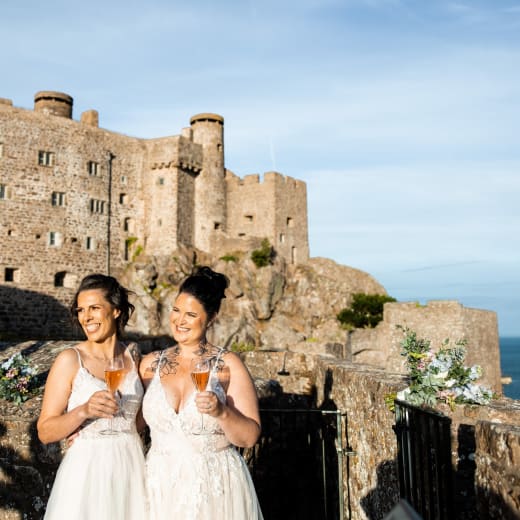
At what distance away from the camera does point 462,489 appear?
3.57 metres

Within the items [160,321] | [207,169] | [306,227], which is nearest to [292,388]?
[160,321]

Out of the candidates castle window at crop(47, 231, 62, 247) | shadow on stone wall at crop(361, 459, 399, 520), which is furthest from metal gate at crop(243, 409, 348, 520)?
castle window at crop(47, 231, 62, 247)

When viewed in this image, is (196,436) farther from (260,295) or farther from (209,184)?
(209,184)

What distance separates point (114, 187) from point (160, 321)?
10.1 meters

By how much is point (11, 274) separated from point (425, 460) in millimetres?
33489

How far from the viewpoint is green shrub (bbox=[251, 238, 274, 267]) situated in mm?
40344

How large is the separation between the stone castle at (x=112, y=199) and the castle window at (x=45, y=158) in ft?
0.19

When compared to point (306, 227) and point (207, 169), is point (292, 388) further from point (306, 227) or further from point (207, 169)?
point (306, 227)

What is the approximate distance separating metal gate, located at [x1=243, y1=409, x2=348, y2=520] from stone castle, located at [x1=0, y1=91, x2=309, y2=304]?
2967cm

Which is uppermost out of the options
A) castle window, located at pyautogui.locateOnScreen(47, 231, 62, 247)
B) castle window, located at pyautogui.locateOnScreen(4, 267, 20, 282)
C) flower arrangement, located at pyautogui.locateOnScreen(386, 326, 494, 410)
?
castle window, located at pyautogui.locateOnScreen(47, 231, 62, 247)

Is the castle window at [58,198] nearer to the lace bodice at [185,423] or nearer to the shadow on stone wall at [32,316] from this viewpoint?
the shadow on stone wall at [32,316]

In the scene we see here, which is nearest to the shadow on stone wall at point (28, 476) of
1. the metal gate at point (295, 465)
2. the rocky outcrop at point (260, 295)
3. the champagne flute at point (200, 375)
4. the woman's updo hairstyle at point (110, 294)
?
the woman's updo hairstyle at point (110, 294)

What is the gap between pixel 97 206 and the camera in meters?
37.7

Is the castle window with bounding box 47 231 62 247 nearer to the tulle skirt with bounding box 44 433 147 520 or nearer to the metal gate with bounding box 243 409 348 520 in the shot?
the metal gate with bounding box 243 409 348 520
